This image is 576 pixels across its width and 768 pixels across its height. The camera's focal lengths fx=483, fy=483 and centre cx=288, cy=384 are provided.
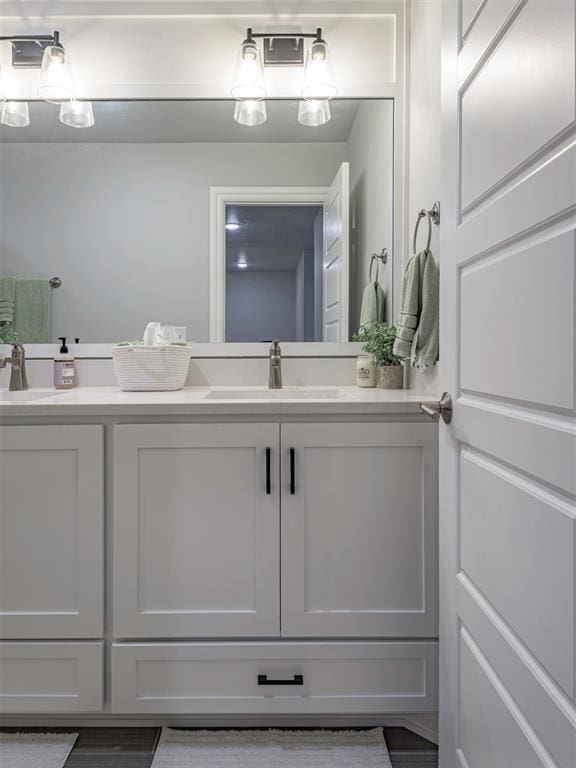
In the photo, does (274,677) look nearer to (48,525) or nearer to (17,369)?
(48,525)

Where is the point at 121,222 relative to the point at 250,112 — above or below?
below

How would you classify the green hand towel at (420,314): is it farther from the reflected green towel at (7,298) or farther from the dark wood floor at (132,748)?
the reflected green towel at (7,298)

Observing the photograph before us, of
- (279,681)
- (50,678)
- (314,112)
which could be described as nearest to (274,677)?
(279,681)

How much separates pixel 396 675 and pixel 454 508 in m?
0.57

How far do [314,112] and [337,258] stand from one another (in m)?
0.53

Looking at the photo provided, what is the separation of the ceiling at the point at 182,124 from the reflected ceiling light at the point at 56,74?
86 mm

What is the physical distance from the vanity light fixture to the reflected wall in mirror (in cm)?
5

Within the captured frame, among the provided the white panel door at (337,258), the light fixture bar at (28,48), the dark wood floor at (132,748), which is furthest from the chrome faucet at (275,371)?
the light fixture bar at (28,48)

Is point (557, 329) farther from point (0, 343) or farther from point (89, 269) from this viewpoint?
point (0, 343)

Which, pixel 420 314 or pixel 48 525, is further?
pixel 420 314

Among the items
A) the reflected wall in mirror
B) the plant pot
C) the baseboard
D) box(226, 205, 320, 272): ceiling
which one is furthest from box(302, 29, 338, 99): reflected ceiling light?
the baseboard

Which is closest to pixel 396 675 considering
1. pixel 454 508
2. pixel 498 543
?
A: pixel 454 508

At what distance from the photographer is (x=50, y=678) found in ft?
4.13

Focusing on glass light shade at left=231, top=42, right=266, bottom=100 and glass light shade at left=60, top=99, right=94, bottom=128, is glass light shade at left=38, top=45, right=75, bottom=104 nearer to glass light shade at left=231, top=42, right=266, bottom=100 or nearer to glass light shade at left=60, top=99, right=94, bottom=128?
glass light shade at left=60, top=99, right=94, bottom=128
